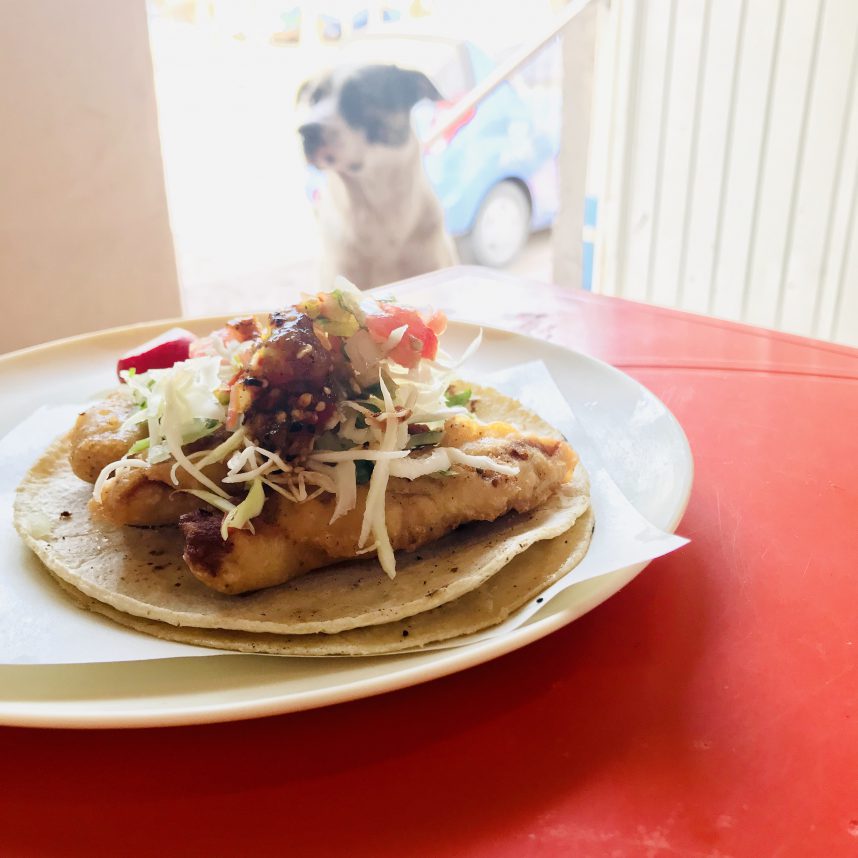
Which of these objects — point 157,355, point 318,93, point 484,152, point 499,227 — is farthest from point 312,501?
point 499,227

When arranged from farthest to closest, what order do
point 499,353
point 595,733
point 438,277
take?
point 438,277 < point 499,353 < point 595,733

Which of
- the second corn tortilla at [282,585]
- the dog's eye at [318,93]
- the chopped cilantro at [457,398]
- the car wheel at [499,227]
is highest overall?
the dog's eye at [318,93]

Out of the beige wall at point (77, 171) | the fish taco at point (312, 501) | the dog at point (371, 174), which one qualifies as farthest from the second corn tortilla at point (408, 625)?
the dog at point (371, 174)

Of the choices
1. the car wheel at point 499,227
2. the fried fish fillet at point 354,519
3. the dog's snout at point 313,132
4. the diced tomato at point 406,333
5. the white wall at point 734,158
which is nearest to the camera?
the fried fish fillet at point 354,519

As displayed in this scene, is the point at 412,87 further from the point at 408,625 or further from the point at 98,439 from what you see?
the point at 408,625

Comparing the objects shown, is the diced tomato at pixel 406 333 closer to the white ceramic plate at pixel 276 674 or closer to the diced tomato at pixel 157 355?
the white ceramic plate at pixel 276 674

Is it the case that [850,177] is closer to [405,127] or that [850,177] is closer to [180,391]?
[405,127]

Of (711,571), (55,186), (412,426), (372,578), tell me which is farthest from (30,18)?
(711,571)

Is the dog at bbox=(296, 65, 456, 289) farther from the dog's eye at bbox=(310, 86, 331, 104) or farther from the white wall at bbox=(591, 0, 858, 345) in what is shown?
the white wall at bbox=(591, 0, 858, 345)
